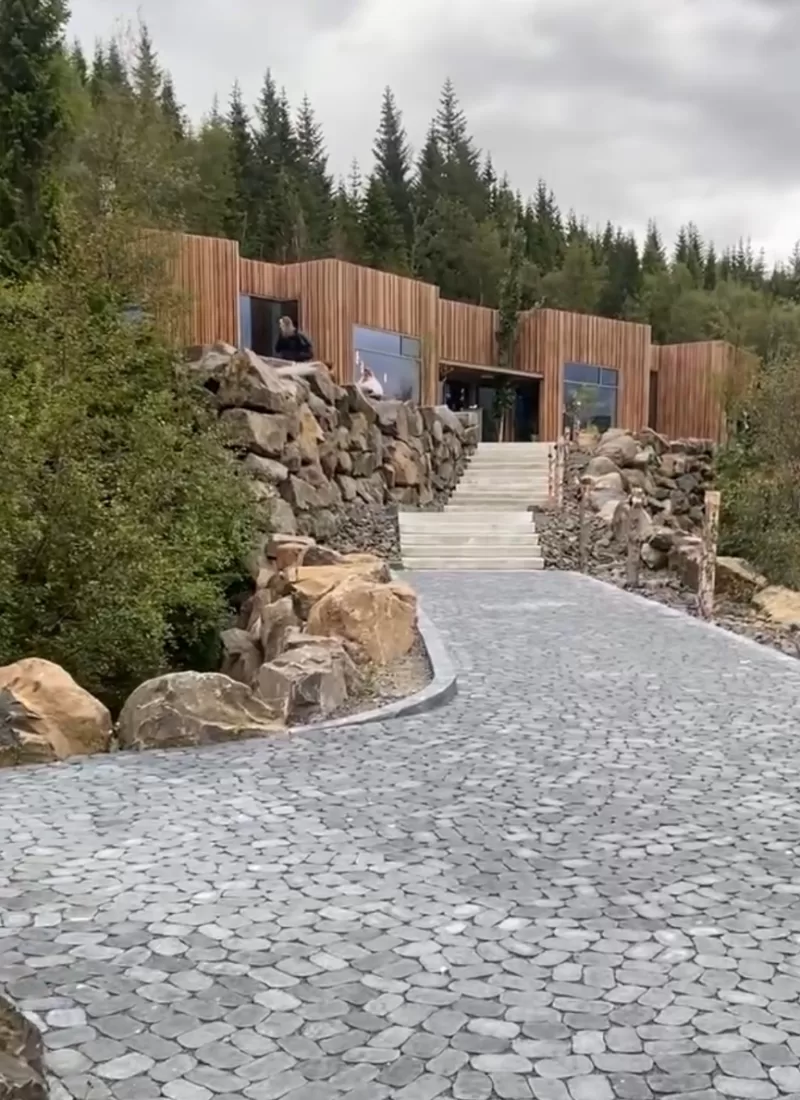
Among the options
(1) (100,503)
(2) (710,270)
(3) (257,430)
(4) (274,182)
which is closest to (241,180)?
(4) (274,182)

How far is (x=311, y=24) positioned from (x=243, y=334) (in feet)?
23.2

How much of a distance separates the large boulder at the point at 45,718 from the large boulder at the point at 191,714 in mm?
171

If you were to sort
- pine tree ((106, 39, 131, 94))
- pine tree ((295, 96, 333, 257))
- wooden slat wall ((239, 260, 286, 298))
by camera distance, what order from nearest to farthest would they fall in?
wooden slat wall ((239, 260, 286, 298)) < pine tree ((106, 39, 131, 94)) < pine tree ((295, 96, 333, 257))

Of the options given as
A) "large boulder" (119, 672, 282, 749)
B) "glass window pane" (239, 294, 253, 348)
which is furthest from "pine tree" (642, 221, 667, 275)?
"large boulder" (119, 672, 282, 749)

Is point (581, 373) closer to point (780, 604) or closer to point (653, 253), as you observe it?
point (780, 604)

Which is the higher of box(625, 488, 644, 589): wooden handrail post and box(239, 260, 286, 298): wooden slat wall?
box(239, 260, 286, 298): wooden slat wall

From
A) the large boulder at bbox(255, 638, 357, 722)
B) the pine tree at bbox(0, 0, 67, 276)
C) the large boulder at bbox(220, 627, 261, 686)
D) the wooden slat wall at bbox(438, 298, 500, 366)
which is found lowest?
the large boulder at bbox(220, 627, 261, 686)

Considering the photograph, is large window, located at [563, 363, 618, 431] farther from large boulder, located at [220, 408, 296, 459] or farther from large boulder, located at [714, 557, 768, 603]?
large boulder, located at [714, 557, 768, 603]

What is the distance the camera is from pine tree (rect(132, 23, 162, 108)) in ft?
74.6

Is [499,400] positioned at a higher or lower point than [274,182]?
lower

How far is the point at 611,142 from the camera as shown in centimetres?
3575

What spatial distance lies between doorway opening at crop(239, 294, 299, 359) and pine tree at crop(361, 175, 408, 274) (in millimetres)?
13042

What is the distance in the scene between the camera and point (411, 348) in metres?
21.6

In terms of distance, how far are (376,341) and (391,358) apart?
0.59 meters
